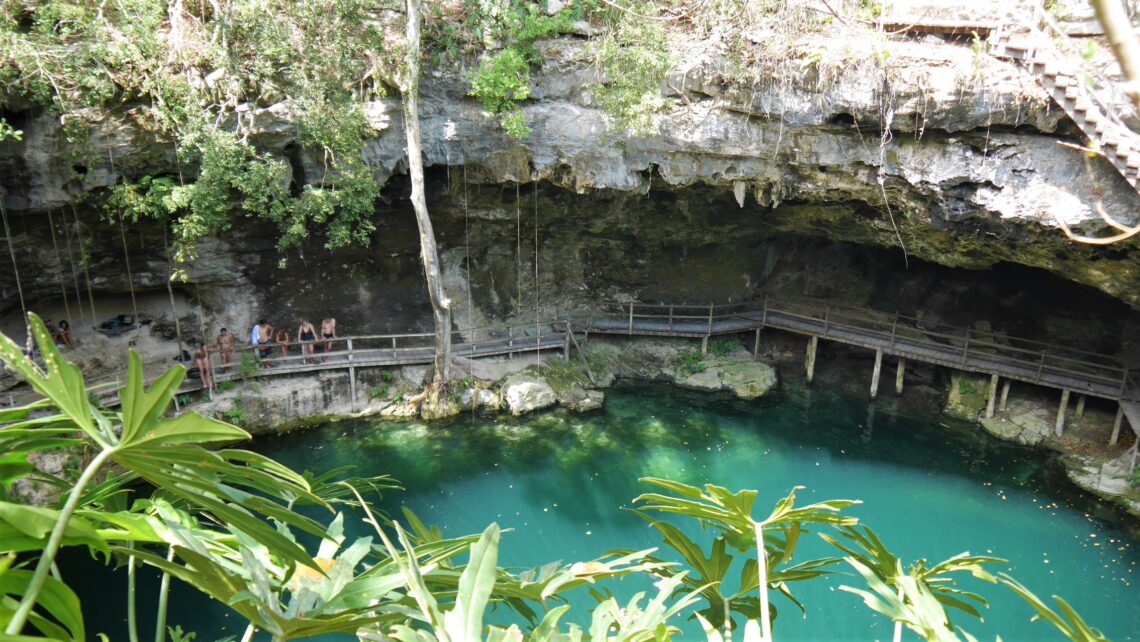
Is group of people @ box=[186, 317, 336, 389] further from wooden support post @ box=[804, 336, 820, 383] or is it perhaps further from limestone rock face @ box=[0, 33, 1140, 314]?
wooden support post @ box=[804, 336, 820, 383]

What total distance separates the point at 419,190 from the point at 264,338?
153 inches

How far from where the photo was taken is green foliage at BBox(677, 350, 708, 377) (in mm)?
13875

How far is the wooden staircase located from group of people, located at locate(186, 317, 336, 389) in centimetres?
1078

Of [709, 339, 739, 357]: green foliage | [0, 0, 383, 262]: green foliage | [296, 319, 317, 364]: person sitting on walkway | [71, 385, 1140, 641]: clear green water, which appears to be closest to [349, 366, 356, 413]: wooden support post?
[71, 385, 1140, 641]: clear green water

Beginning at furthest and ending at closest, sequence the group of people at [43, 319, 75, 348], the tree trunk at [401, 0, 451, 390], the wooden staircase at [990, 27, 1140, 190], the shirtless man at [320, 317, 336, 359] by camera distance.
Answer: the shirtless man at [320, 317, 336, 359] < the group of people at [43, 319, 75, 348] < the tree trunk at [401, 0, 451, 390] < the wooden staircase at [990, 27, 1140, 190]

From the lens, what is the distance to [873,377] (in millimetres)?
13523

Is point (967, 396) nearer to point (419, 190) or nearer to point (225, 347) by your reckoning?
point (419, 190)

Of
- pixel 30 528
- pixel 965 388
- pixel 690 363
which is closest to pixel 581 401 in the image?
pixel 690 363

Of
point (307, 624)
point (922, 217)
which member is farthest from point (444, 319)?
point (307, 624)

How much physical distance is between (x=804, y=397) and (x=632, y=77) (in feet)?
22.6

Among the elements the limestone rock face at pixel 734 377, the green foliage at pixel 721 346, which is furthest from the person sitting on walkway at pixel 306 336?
the green foliage at pixel 721 346

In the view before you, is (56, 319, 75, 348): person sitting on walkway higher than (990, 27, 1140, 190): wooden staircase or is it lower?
lower

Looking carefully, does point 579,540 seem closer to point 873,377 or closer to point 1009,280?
point 873,377

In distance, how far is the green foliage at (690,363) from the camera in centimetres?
1388
